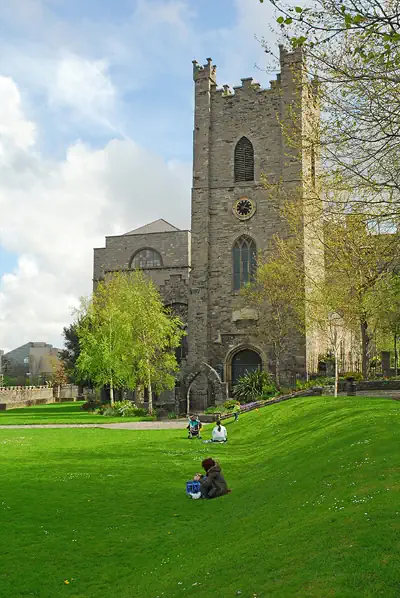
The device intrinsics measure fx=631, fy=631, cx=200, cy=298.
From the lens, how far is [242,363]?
Result: 140ft

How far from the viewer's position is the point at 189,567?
28.4ft

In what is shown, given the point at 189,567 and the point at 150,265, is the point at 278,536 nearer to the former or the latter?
the point at 189,567

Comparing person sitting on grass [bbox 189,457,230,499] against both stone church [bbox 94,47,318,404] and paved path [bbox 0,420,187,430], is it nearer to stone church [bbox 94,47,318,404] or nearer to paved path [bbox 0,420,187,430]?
paved path [bbox 0,420,187,430]

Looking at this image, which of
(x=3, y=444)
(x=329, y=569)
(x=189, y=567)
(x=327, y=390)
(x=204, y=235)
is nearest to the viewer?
(x=329, y=569)

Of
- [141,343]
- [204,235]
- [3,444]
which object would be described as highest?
[204,235]

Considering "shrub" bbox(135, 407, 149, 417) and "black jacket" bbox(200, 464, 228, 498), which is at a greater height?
"black jacket" bbox(200, 464, 228, 498)

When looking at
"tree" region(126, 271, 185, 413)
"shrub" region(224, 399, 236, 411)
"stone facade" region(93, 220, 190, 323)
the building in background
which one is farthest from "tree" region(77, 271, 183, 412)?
the building in background

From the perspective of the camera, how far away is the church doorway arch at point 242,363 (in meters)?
42.4

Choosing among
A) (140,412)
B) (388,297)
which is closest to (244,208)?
(140,412)

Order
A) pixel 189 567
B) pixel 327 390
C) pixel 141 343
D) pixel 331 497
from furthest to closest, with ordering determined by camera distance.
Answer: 1. pixel 141 343
2. pixel 327 390
3. pixel 331 497
4. pixel 189 567

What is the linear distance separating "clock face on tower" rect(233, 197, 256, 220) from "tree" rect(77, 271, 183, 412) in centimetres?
818

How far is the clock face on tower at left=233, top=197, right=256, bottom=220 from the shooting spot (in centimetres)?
4366

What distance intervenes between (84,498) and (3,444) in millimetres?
9759

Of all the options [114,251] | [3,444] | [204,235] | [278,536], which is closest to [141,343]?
[204,235]
